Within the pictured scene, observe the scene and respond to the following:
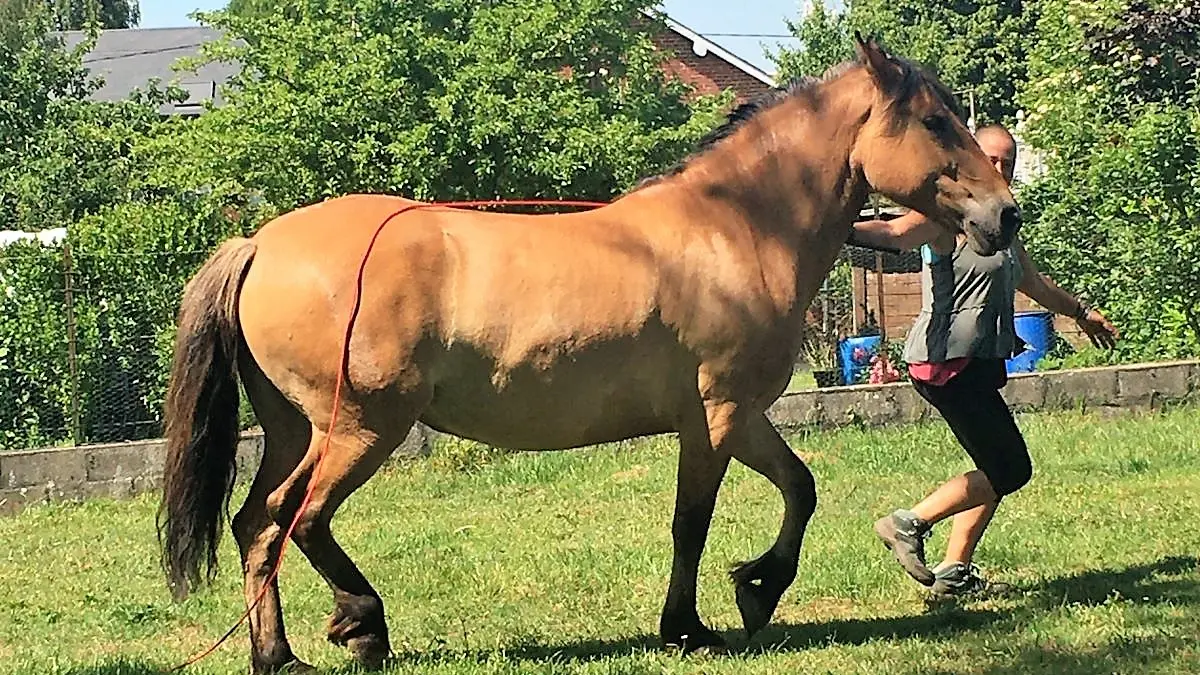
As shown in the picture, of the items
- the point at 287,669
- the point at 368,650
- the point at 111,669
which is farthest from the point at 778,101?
the point at 111,669

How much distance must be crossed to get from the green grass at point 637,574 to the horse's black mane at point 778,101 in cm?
201

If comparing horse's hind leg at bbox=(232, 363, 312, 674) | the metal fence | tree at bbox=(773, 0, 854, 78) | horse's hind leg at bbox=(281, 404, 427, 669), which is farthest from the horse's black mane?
tree at bbox=(773, 0, 854, 78)

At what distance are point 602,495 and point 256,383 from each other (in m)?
4.68

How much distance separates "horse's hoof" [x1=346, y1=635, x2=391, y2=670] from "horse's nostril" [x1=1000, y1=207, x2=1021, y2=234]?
296 cm

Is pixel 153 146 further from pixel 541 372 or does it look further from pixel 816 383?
pixel 541 372

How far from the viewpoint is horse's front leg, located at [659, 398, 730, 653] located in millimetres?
5789

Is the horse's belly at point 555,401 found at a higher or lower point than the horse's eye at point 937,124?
lower

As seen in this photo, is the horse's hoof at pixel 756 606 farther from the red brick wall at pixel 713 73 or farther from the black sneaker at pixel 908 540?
the red brick wall at pixel 713 73

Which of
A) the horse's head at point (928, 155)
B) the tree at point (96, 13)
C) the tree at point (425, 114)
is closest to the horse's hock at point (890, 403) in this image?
the tree at point (425, 114)

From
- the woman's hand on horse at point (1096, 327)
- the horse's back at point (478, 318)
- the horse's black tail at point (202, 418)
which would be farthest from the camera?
the woman's hand on horse at point (1096, 327)

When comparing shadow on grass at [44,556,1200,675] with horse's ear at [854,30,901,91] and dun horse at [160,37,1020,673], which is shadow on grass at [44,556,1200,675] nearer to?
dun horse at [160,37,1020,673]

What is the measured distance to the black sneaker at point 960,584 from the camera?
662 cm

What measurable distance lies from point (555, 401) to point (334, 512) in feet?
3.07

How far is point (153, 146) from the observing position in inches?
698
